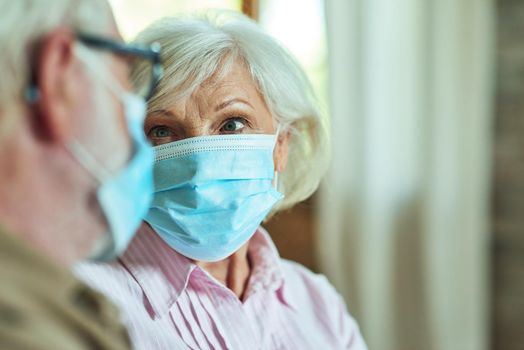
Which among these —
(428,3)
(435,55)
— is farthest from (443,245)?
(428,3)

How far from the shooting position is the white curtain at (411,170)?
3.35 m

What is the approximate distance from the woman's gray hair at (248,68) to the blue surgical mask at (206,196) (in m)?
0.12

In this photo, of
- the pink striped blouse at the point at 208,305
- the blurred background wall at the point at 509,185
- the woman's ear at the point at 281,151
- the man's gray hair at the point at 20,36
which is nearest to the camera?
the man's gray hair at the point at 20,36

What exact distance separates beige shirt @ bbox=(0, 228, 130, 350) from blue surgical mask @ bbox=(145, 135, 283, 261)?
0.55 m

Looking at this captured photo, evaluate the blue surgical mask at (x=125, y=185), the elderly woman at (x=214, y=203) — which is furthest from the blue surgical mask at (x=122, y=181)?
the elderly woman at (x=214, y=203)

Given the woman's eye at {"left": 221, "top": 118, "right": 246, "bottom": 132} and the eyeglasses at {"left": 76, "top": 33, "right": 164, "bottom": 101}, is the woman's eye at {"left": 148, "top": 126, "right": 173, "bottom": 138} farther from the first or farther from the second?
the eyeglasses at {"left": 76, "top": 33, "right": 164, "bottom": 101}

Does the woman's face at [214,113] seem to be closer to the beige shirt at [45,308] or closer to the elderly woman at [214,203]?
the elderly woman at [214,203]

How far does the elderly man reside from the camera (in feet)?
2.89

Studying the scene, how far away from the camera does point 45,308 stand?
868mm

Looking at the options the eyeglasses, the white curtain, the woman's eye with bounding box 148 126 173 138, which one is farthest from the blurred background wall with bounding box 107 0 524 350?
the eyeglasses

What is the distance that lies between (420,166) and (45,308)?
2.78 m

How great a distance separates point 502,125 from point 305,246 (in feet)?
3.31

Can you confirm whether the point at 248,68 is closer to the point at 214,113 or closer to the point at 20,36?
the point at 214,113

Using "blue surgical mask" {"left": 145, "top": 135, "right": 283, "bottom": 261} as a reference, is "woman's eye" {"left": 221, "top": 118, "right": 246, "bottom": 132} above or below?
above
